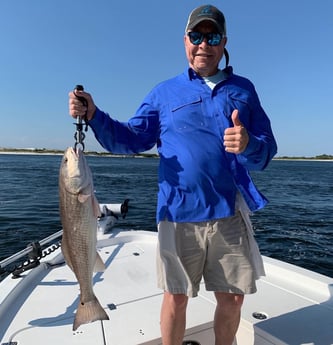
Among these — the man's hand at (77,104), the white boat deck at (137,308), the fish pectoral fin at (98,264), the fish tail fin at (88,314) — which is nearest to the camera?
the man's hand at (77,104)

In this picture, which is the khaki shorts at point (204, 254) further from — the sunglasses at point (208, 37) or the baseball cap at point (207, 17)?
the baseball cap at point (207, 17)

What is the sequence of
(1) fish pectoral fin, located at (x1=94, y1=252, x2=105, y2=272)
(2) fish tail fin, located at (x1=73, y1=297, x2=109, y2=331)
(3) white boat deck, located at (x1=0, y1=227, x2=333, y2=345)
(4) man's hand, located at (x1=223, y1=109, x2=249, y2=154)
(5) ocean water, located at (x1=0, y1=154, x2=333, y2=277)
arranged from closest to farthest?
(4) man's hand, located at (x1=223, y1=109, x2=249, y2=154), (2) fish tail fin, located at (x1=73, y1=297, x2=109, y2=331), (1) fish pectoral fin, located at (x1=94, y1=252, x2=105, y2=272), (3) white boat deck, located at (x1=0, y1=227, x2=333, y2=345), (5) ocean water, located at (x1=0, y1=154, x2=333, y2=277)

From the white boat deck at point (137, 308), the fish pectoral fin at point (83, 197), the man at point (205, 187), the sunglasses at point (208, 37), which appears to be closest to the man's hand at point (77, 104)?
the man at point (205, 187)

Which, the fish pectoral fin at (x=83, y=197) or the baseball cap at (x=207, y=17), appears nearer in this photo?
the fish pectoral fin at (x=83, y=197)

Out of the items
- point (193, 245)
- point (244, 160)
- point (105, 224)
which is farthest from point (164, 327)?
point (105, 224)

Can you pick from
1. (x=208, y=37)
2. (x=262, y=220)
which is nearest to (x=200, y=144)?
(x=208, y=37)

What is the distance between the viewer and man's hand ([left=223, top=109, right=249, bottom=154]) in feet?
6.89

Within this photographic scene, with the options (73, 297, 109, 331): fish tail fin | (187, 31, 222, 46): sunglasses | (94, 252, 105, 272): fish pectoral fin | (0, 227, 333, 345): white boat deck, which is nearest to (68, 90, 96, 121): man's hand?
(187, 31, 222, 46): sunglasses

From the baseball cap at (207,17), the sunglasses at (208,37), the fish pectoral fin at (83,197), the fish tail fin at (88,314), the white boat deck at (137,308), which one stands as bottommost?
the white boat deck at (137,308)

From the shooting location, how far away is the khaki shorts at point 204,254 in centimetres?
249

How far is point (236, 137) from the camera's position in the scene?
2.10m

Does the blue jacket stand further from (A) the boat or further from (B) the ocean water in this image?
(B) the ocean water

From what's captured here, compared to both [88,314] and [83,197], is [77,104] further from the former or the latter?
[88,314]

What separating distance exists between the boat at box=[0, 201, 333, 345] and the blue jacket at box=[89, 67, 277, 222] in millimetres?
1194
